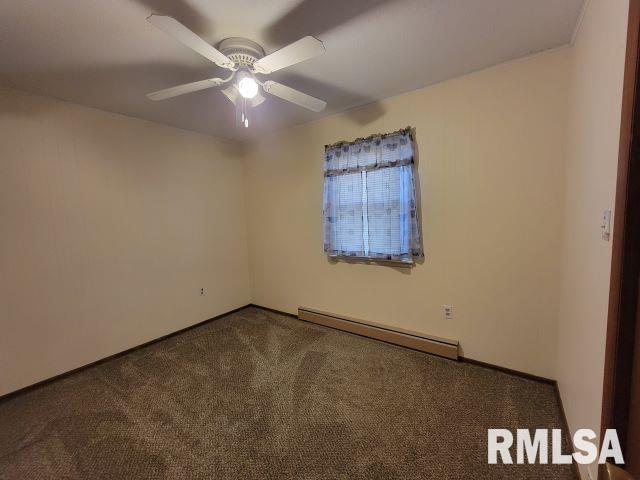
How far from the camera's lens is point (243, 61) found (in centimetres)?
164

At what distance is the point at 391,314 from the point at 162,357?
7.59 feet

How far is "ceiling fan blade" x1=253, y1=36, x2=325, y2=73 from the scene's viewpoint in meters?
1.29

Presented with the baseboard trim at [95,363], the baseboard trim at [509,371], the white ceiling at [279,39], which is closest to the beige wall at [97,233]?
the baseboard trim at [95,363]

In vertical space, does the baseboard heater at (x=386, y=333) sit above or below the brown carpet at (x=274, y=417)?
above

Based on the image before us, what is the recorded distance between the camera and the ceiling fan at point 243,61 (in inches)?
50.2

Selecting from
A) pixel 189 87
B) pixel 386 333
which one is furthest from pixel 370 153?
pixel 386 333

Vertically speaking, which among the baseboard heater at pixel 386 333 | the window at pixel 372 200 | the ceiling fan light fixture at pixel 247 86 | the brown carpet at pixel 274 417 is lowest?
the brown carpet at pixel 274 417

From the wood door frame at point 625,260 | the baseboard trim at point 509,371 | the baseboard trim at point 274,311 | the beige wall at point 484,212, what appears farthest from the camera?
Result: the baseboard trim at point 274,311

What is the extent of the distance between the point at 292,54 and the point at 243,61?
0.43 metres

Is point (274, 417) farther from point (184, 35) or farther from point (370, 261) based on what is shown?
point (184, 35)

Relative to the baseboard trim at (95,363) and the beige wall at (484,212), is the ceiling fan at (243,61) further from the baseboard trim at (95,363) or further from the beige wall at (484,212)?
the baseboard trim at (95,363)

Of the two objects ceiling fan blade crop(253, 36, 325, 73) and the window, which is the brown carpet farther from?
ceiling fan blade crop(253, 36, 325, 73)

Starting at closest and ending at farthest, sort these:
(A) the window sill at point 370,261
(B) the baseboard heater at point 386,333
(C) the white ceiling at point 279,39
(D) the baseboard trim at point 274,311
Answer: (C) the white ceiling at point 279,39 → (B) the baseboard heater at point 386,333 → (A) the window sill at point 370,261 → (D) the baseboard trim at point 274,311

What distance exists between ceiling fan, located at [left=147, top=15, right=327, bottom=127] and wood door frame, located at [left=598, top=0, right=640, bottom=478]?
115 cm
